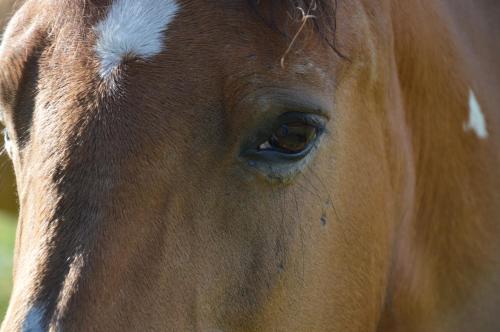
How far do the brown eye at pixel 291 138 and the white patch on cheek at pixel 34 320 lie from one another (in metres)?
0.62

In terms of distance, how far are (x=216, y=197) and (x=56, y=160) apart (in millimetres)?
371

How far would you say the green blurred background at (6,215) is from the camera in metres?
2.61

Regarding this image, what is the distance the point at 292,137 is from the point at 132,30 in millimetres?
454

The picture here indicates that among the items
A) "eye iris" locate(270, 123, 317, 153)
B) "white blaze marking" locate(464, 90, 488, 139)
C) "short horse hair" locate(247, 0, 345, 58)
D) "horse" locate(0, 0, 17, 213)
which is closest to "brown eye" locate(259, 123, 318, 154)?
"eye iris" locate(270, 123, 317, 153)

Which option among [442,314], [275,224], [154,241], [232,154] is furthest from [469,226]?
[154,241]

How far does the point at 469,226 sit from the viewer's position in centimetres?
252

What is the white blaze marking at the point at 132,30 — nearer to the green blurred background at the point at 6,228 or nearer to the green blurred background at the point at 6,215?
the green blurred background at the point at 6,215

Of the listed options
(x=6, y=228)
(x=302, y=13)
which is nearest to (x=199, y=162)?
(x=302, y=13)

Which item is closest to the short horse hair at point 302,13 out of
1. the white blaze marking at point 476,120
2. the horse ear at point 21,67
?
the horse ear at point 21,67

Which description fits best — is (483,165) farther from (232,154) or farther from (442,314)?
(232,154)

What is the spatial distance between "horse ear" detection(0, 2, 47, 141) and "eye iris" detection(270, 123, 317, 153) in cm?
61

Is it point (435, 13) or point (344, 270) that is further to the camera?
point (435, 13)

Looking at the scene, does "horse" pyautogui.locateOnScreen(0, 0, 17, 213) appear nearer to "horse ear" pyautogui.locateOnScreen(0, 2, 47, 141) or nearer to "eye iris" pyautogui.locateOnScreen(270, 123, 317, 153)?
"horse ear" pyautogui.locateOnScreen(0, 2, 47, 141)

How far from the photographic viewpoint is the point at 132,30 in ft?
5.68
